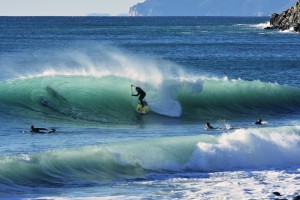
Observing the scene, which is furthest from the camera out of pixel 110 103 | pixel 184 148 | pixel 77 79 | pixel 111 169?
pixel 77 79

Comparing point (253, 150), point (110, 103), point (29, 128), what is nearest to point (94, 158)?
point (253, 150)

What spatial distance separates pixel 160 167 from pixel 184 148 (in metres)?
1.70

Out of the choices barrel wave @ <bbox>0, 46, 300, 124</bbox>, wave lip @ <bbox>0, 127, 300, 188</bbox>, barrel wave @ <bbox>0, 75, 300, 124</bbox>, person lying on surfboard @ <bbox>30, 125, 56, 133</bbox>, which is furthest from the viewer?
barrel wave @ <bbox>0, 75, 300, 124</bbox>

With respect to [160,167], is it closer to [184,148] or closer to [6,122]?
[184,148]

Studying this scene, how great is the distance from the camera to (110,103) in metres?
34.0

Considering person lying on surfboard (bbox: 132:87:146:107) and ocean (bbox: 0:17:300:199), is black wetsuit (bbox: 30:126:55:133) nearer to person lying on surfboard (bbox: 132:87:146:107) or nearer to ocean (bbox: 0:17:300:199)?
ocean (bbox: 0:17:300:199)

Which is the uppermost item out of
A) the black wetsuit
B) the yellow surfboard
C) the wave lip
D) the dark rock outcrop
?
the dark rock outcrop

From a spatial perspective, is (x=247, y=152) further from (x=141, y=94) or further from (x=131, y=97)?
(x=131, y=97)

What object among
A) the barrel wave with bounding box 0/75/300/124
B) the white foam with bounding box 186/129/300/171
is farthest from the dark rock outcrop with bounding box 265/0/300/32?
the white foam with bounding box 186/129/300/171

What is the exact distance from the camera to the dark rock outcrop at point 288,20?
124394 millimetres

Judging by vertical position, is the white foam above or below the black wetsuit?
below

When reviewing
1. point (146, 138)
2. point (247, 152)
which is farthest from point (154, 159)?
point (146, 138)

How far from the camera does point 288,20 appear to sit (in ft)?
445

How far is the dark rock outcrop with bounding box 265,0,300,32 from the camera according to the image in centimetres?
12439
